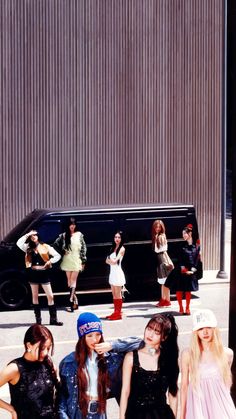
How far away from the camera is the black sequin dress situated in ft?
21.8

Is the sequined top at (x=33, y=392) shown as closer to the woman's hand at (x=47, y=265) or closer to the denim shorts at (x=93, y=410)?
the denim shorts at (x=93, y=410)

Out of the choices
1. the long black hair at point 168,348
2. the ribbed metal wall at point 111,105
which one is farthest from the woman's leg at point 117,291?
the long black hair at point 168,348

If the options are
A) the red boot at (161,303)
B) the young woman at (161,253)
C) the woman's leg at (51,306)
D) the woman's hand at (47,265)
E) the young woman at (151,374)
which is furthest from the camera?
the red boot at (161,303)

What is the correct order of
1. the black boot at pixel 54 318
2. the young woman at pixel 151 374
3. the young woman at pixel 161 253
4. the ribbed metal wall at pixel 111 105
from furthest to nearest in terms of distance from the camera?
the ribbed metal wall at pixel 111 105
the young woman at pixel 161 253
the black boot at pixel 54 318
the young woman at pixel 151 374

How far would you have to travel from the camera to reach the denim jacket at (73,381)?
655cm

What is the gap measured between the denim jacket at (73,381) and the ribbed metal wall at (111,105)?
12816 mm

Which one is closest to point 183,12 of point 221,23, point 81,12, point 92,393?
point 221,23

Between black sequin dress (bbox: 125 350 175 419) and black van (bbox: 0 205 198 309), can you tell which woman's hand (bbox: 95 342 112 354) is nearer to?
black sequin dress (bbox: 125 350 175 419)

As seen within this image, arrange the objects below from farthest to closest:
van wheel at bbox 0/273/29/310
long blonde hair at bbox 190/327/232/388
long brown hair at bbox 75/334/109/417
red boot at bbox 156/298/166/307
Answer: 1. red boot at bbox 156/298/166/307
2. van wheel at bbox 0/273/29/310
3. long blonde hair at bbox 190/327/232/388
4. long brown hair at bbox 75/334/109/417

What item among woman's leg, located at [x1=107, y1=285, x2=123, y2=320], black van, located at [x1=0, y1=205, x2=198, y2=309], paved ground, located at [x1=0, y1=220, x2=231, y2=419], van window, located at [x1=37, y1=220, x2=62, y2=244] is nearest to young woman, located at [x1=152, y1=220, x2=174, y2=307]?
paved ground, located at [x1=0, y1=220, x2=231, y2=419]

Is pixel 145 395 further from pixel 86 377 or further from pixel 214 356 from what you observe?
pixel 214 356

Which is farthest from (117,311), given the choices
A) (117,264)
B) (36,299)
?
(36,299)

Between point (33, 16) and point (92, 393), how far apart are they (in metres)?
13.8

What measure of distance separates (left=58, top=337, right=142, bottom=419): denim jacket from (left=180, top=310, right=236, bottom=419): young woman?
47 centimetres
